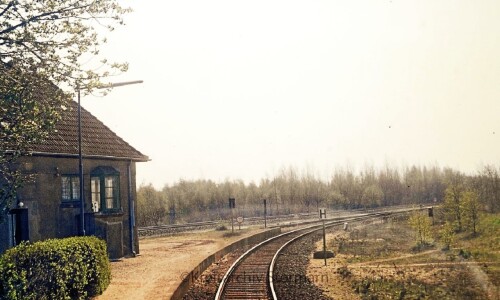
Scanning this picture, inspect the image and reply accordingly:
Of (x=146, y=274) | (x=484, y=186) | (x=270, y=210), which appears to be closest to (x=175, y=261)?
(x=146, y=274)

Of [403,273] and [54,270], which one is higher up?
[54,270]

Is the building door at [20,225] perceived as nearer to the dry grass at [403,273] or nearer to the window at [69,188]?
the window at [69,188]

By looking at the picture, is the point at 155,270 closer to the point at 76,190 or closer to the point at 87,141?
the point at 76,190

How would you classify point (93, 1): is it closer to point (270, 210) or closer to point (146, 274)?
point (146, 274)

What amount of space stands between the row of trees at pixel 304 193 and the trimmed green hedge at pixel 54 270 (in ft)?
86.8

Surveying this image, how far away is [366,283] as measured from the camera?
53.5ft

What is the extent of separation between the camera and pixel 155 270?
19.6 meters

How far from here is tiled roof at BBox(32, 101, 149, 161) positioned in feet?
69.1

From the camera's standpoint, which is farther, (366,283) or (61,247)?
(366,283)

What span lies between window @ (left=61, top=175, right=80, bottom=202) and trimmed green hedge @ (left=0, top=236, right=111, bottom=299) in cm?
669

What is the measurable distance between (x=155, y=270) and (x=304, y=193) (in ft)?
234

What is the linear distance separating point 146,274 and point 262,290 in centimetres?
539

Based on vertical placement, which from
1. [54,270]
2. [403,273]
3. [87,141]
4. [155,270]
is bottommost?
[403,273]

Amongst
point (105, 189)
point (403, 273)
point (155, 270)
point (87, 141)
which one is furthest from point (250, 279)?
point (87, 141)
